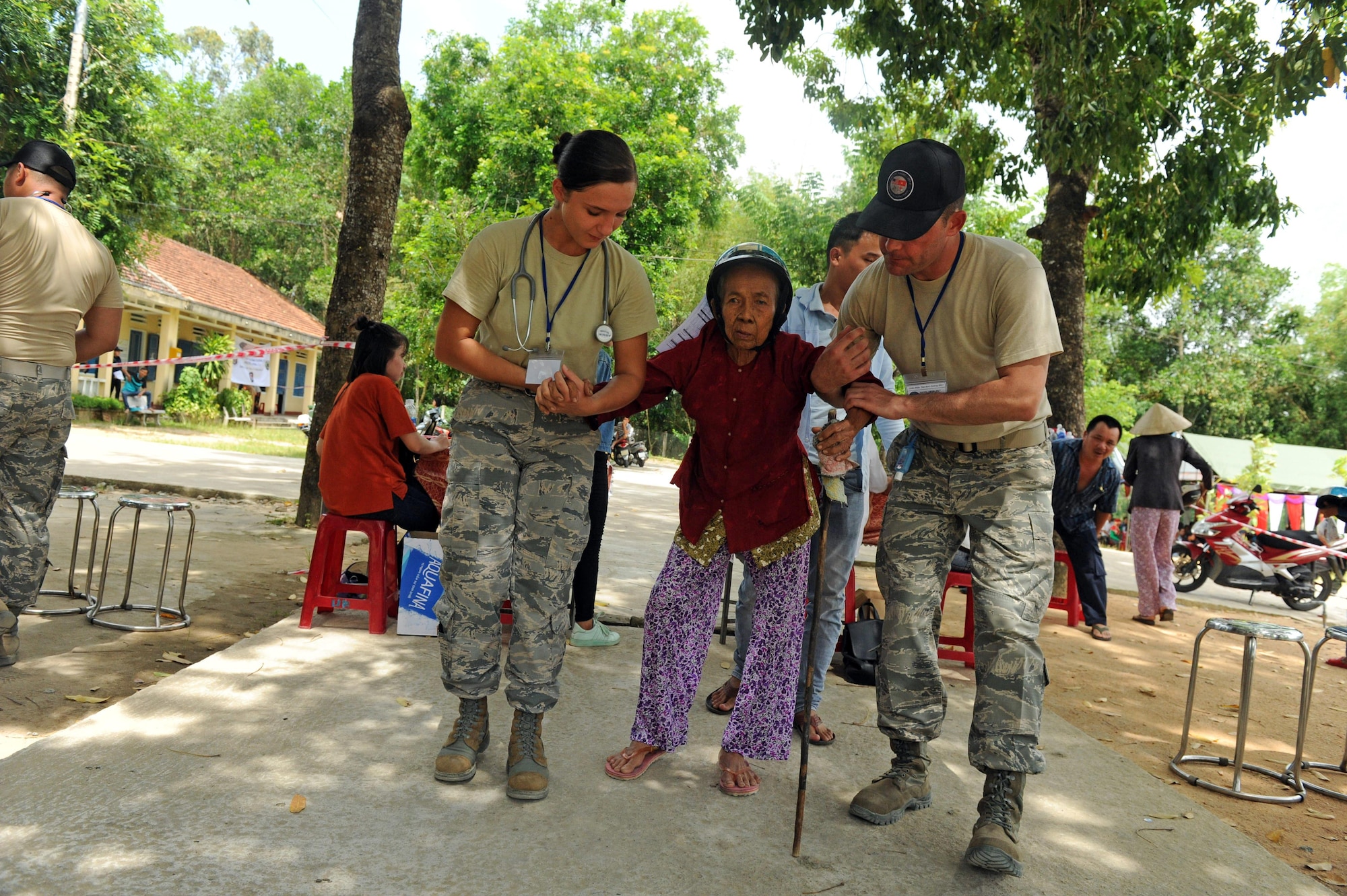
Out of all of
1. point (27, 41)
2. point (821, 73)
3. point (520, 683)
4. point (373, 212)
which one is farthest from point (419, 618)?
point (27, 41)

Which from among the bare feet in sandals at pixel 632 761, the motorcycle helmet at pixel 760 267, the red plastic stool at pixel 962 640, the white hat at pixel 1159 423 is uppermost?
the white hat at pixel 1159 423

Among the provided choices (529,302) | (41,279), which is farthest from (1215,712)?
(41,279)

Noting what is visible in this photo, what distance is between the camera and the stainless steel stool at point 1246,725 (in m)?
3.88

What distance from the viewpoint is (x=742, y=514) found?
3.15m

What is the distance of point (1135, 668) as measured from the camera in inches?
260

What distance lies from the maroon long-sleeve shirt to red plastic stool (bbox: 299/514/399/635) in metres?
2.10

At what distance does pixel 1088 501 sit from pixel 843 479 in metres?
4.06

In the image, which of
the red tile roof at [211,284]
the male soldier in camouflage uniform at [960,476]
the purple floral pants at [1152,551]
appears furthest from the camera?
the red tile roof at [211,284]

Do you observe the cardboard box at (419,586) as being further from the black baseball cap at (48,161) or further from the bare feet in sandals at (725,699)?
the black baseball cap at (48,161)

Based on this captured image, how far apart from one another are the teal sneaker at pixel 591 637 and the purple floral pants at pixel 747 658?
1696 mm

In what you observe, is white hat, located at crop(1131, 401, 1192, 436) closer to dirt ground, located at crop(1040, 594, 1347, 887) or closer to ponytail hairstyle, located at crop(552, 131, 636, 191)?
dirt ground, located at crop(1040, 594, 1347, 887)

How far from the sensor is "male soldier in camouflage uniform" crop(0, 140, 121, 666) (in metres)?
3.99

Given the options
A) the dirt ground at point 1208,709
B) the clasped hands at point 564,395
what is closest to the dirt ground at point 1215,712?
the dirt ground at point 1208,709

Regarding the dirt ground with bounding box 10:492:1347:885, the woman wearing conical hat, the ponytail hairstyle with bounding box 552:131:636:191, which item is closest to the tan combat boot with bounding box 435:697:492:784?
the dirt ground with bounding box 10:492:1347:885
